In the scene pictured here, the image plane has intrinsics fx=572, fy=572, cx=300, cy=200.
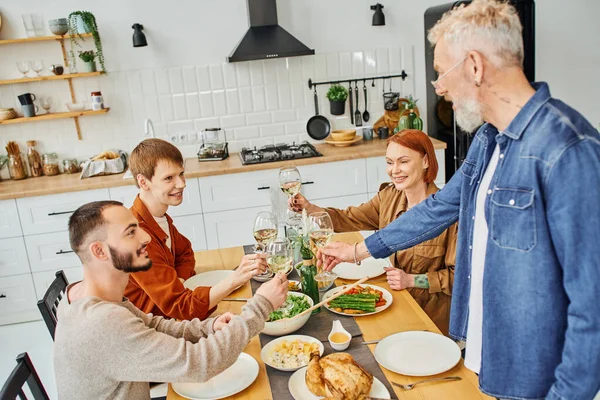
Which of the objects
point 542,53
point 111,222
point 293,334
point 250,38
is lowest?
point 293,334

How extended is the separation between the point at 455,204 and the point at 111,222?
1.14 meters

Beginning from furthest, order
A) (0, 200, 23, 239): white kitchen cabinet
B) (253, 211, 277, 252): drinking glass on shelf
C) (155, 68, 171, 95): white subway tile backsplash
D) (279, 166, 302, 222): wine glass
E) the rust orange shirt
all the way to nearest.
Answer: (155, 68, 171, 95): white subway tile backsplash, (0, 200, 23, 239): white kitchen cabinet, (279, 166, 302, 222): wine glass, (253, 211, 277, 252): drinking glass on shelf, the rust orange shirt

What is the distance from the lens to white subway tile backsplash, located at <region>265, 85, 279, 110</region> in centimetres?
480

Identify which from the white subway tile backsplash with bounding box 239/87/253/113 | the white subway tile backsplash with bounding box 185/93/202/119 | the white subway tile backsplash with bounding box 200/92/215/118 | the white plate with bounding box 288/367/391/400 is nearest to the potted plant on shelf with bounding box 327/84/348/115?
the white subway tile backsplash with bounding box 239/87/253/113

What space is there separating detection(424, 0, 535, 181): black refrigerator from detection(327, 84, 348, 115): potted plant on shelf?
749 mm

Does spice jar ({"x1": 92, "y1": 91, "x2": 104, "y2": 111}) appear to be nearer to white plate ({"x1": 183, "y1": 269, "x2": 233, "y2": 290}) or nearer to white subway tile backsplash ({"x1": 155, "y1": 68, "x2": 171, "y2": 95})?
white subway tile backsplash ({"x1": 155, "y1": 68, "x2": 171, "y2": 95})

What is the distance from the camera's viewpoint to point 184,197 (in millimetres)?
4250

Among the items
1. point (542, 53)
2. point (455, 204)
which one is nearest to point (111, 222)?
point (455, 204)

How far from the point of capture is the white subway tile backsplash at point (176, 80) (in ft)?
15.2

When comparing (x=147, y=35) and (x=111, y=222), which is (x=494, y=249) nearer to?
(x=111, y=222)

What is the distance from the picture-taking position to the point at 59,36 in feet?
14.2

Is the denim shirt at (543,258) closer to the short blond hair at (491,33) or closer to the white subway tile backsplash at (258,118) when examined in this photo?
the short blond hair at (491,33)

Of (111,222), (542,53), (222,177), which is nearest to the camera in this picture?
(111,222)

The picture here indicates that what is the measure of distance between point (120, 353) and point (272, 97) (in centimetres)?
352
